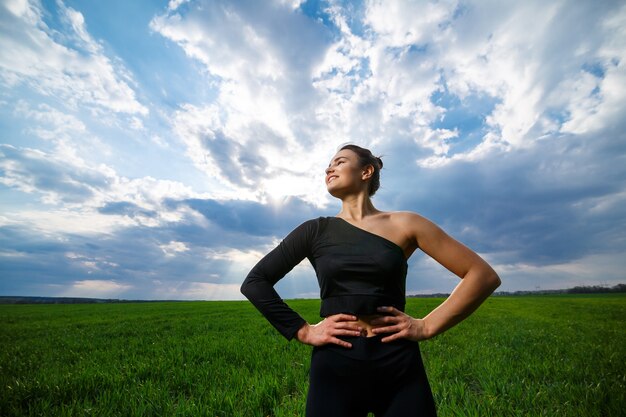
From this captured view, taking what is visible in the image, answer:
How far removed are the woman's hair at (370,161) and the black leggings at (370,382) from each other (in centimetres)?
120

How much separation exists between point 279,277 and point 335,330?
556 mm

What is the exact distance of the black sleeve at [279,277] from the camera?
218cm

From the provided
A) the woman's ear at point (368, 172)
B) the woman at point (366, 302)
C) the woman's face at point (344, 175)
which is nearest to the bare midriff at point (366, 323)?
the woman at point (366, 302)

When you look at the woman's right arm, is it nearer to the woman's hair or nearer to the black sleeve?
the black sleeve

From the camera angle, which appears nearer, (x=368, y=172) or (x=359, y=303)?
(x=359, y=303)

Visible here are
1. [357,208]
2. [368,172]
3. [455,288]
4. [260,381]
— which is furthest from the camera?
[260,381]

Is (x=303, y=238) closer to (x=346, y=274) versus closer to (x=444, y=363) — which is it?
(x=346, y=274)

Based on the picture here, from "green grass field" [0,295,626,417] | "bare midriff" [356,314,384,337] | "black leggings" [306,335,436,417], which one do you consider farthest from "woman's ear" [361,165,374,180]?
"green grass field" [0,295,626,417]

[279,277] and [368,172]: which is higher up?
[368,172]

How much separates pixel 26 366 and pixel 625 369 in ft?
42.8

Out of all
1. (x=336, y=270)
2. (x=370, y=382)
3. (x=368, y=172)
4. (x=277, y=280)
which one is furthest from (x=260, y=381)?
(x=368, y=172)

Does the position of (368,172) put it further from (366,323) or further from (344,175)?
(366,323)

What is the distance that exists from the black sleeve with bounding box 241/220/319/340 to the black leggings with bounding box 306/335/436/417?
0.35 m

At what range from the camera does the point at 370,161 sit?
2.60 m
